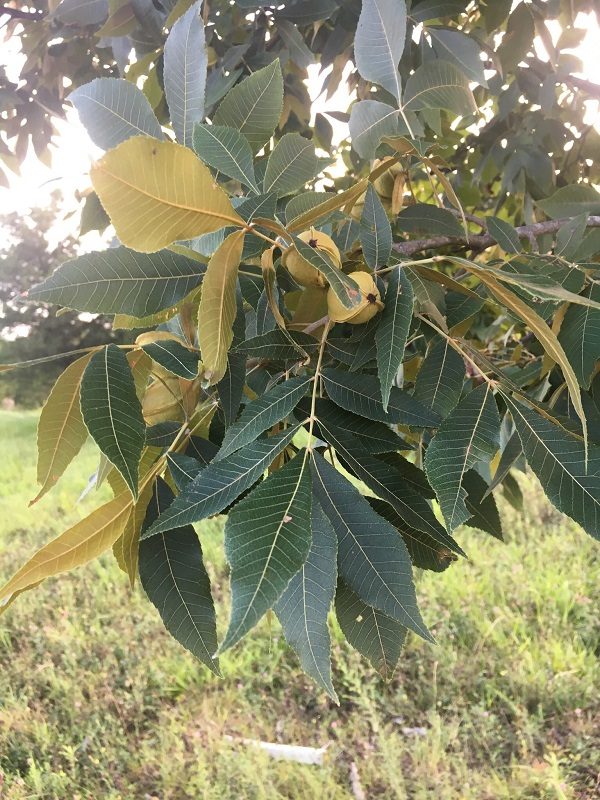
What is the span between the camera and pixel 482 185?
62.5 inches

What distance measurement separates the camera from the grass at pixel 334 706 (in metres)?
1.67

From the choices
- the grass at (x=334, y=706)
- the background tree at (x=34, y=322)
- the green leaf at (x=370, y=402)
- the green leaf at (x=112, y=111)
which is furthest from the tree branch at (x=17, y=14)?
the background tree at (x=34, y=322)

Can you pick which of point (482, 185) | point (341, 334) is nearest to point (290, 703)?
point (482, 185)

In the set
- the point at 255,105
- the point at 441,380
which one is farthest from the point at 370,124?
the point at 441,380

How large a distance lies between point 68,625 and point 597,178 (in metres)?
2.21

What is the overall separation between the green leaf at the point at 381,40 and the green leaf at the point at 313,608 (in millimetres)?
468

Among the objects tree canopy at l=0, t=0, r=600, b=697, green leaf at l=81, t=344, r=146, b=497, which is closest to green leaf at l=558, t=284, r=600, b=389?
tree canopy at l=0, t=0, r=600, b=697

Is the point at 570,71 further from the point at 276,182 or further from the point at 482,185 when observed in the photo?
the point at 276,182

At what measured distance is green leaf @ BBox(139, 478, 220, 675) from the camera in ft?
1.43

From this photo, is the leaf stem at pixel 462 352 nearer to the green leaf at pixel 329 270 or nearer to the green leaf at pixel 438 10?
the green leaf at pixel 329 270

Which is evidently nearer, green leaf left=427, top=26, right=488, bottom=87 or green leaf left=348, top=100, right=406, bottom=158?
green leaf left=348, top=100, right=406, bottom=158

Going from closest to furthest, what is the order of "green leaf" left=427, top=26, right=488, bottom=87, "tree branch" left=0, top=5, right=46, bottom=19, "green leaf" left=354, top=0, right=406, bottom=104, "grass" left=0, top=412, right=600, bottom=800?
"green leaf" left=354, top=0, right=406, bottom=104 < "green leaf" left=427, top=26, right=488, bottom=87 < "tree branch" left=0, top=5, right=46, bottom=19 < "grass" left=0, top=412, right=600, bottom=800

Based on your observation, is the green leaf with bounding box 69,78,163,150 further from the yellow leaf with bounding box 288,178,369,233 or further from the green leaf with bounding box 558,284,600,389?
the green leaf with bounding box 558,284,600,389

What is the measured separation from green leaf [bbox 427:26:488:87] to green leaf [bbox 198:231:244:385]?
593 millimetres
